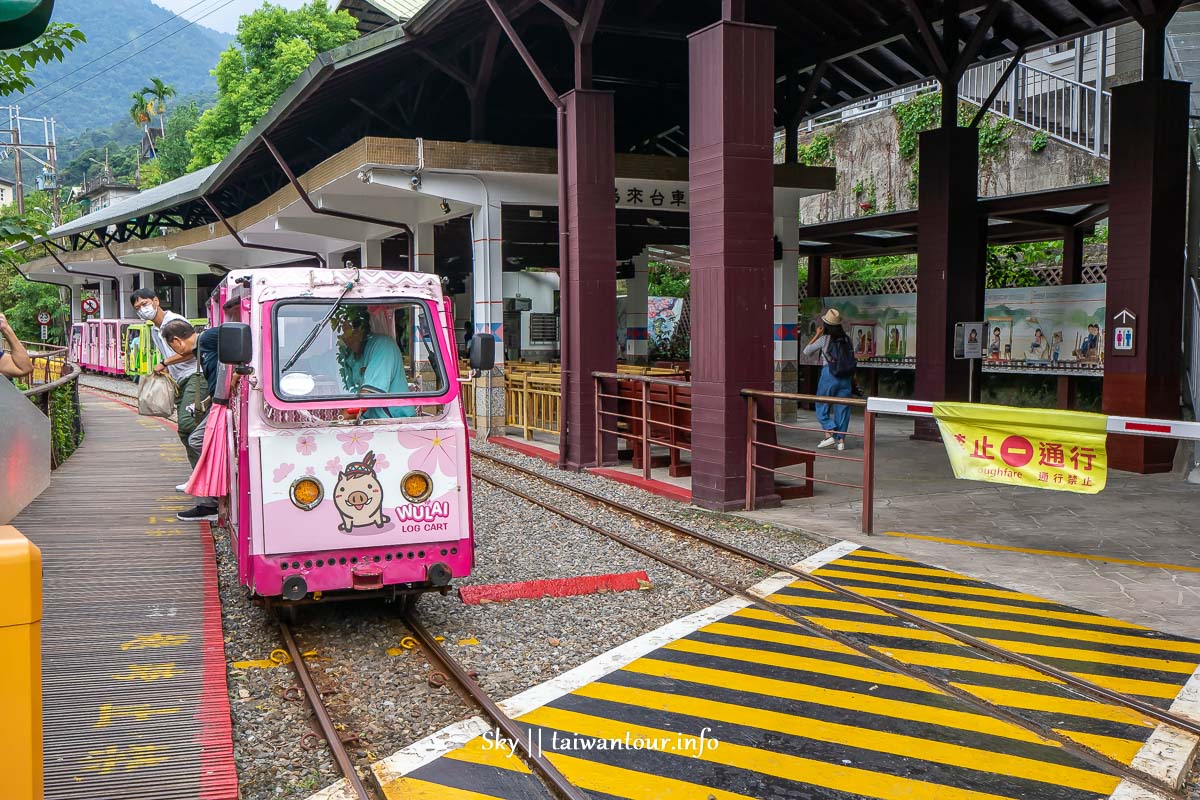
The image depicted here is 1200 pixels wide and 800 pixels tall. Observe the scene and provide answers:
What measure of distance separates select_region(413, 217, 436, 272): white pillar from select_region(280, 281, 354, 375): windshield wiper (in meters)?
12.8

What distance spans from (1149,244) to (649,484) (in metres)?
6.06

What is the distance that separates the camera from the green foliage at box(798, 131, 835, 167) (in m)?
27.0

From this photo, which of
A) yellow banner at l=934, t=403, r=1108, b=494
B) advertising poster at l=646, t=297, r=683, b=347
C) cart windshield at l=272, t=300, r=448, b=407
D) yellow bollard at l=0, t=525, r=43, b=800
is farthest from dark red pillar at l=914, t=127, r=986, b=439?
advertising poster at l=646, t=297, r=683, b=347

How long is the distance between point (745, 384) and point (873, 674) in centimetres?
482

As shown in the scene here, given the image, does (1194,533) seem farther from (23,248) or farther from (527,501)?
(23,248)

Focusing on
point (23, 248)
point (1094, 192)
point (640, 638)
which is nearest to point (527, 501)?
point (640, 638)

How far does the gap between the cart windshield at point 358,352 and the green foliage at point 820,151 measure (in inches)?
876

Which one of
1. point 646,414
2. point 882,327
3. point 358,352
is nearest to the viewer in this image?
point 358,352

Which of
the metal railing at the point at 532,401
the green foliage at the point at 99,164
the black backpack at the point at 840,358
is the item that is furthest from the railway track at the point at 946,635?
the green foliage at the point at 99,164

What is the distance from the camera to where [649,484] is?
11.4 m

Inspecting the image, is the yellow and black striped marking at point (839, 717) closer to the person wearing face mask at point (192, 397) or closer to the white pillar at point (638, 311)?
the person wearing face mask at point (192, 397)

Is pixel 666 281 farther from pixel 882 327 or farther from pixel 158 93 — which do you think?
pixel 158 93

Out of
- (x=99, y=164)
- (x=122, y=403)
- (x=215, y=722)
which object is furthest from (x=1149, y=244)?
(x=99, y=164)

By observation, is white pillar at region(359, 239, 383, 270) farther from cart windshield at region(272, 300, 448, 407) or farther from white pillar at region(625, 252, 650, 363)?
cart windshield at region(272, 300, 448, 407)
